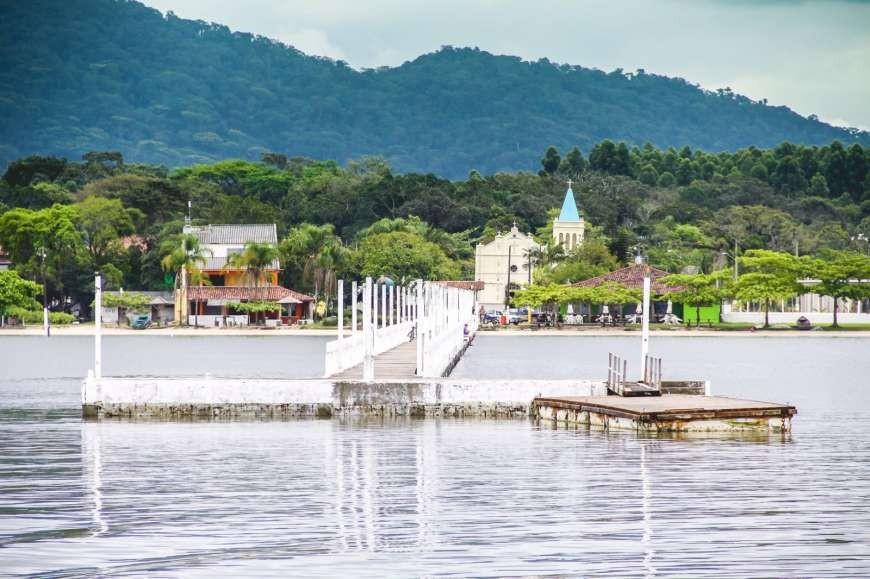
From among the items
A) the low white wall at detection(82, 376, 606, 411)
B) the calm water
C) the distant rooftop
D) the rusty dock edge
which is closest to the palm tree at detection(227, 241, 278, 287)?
the distant rooftop

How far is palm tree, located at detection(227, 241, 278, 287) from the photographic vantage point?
4625 inches

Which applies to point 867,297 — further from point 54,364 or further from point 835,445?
point 835,445

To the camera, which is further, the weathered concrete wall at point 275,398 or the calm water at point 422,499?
the weathered concrete wall at point 275,398

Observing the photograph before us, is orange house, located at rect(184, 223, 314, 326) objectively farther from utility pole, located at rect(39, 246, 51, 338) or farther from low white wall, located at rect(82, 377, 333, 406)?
low white wall, located at rect(82, 377, 333, 406)

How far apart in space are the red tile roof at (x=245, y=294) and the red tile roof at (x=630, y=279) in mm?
22804

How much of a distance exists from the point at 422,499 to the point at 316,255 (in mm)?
102503

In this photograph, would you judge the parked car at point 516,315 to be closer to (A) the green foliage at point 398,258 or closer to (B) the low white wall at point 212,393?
(A) the green foliage at point 398,258

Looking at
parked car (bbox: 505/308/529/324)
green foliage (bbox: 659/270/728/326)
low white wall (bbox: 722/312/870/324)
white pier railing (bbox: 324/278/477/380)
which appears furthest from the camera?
parked car (bbox: 505/308/529/324)

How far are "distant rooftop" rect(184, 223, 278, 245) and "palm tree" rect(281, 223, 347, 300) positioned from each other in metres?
1.59

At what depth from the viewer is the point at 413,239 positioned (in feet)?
415

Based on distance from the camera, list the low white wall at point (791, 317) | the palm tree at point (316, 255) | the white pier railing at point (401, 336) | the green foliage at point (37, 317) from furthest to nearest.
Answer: the palm tree at point (316, 255) < the low white wall at point (791, 317) < the green foliage at point (37, 317) < the white pier railing at point (401, 336)

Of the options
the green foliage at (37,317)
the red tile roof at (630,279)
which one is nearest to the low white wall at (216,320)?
the green foliage at (37,317)

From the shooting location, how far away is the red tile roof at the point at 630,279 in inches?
4625

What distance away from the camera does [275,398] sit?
34.0 meters
